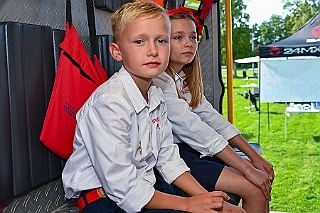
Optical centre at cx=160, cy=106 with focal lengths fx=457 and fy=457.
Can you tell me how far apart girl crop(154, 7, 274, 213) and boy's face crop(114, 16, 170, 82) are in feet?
1.64

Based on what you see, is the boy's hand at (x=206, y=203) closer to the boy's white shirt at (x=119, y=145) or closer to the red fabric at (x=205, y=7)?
the boy's white shirt at (x=119, y=145)

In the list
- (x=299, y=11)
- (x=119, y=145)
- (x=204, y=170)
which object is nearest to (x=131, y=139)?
(x=119, y=145)

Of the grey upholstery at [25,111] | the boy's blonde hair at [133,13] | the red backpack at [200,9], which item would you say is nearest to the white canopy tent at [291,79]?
the red backpack at [200,9]

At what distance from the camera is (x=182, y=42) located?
220 centimetres

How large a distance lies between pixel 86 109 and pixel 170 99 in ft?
2.09

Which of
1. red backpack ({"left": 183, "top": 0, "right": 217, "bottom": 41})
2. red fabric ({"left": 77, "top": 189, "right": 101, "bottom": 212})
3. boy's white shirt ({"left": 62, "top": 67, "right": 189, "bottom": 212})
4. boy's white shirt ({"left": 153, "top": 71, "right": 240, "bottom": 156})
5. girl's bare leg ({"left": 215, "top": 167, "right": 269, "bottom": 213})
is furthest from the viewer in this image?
red backpack ({"left": 183, "top": 0, "right": 217, "bottom": 41})

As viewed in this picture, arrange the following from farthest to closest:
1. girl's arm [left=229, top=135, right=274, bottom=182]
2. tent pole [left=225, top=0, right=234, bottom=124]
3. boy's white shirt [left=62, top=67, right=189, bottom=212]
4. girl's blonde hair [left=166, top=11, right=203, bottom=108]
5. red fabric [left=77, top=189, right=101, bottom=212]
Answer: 1. tent pole [left=225, top=0, right=234, bottom=124]
2. girl's blonde hair [left=166, top=11, right=203, bottom=108]
3. girl's arm [left=229, top=135, right=274, bottom=182]
4. red fabric [left=77, top=189, right=101, bottom=212]
5. boy's white shirt [left=62, top=67, right=189, bottom=212]

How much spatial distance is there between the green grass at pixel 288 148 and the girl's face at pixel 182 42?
1133 millimetres

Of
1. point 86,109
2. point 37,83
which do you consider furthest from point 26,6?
point 86,109

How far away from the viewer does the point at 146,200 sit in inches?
57.8

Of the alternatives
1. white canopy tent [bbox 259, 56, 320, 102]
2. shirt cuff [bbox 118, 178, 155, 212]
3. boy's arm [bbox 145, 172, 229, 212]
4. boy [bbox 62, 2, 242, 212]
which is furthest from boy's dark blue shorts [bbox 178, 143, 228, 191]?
white canopy tent [bbox 259, 56, 320, 102]

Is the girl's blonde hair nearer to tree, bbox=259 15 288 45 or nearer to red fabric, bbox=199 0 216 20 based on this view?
red fabric, bbox=199 0 216 20

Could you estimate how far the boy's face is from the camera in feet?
5.16

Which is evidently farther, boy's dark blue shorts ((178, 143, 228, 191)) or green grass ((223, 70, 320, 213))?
green grass ((223, 70, 320, 213))
